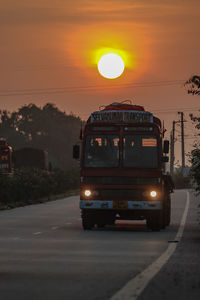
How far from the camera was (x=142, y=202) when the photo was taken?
85.3ft

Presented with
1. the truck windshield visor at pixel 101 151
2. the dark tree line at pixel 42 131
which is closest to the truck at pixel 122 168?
the truck windshield visor at pixel 101 151

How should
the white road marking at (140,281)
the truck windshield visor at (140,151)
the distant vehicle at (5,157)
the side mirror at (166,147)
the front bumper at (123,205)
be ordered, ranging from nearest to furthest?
1. the white road marking at (140,281)
2. the front bumper at (123,205)
3. the truck windshield visor at (140,151)
4. the side mirror at (166,147)
5. the distant vehicle at (5,157)

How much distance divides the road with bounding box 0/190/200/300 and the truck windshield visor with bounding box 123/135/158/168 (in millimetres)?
2014

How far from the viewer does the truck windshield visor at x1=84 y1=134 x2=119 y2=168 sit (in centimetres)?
2658

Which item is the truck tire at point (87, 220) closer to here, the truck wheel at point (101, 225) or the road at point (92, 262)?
the road at point (92, 262)

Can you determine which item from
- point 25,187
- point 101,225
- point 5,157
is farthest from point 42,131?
point 101,225

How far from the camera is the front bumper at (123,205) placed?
25.9m

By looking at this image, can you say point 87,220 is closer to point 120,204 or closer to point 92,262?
point 120,204

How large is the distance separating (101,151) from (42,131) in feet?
509

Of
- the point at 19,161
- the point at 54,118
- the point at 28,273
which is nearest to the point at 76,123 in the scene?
the point at 54,118

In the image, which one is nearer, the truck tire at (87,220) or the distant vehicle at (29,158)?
the truck tire at (87,220)

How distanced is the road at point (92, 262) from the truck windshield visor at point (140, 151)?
6.61ft

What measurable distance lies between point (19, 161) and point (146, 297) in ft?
233

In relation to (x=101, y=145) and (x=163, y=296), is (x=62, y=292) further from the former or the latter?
(x=101, y=145)
